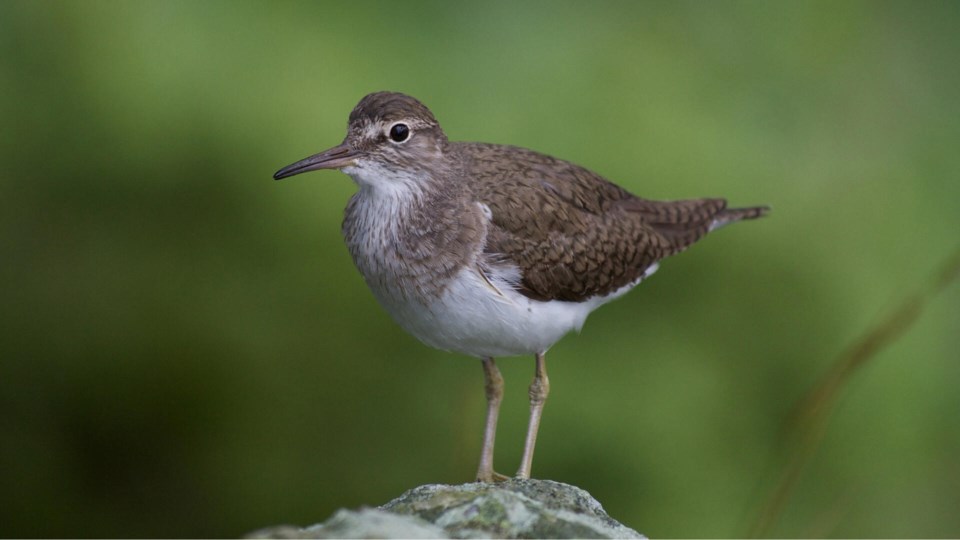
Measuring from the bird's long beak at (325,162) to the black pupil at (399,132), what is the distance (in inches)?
8.5

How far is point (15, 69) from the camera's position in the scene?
7457mm

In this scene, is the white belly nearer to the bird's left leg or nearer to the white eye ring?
the bird's left leg

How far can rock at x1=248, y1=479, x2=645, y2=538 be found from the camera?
375cm

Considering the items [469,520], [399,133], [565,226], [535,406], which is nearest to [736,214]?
[565,226]

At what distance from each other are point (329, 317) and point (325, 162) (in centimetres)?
191

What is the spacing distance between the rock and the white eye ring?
1793 mm

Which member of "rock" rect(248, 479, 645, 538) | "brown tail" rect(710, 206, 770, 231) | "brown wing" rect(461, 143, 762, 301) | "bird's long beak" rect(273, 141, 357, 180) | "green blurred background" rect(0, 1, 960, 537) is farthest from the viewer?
"green blurred background" rect(0, 1, 960, 537)

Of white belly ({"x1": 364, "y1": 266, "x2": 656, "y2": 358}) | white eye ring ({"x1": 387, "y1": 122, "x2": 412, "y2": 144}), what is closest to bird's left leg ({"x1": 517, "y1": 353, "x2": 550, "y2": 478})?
white belly ({"x1": 364, "y1": 266, "x2": 656, "y2": 358})

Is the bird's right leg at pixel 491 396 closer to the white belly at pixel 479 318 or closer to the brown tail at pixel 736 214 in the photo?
the white belly at pixel 479 318

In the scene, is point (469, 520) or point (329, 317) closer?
point (469, 520)

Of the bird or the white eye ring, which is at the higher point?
the white eye ring

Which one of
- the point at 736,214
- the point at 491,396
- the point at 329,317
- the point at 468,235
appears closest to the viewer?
the point at 468,235

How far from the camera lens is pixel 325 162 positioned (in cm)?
548

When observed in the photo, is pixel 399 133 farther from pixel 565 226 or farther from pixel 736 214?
pixel 736 214
